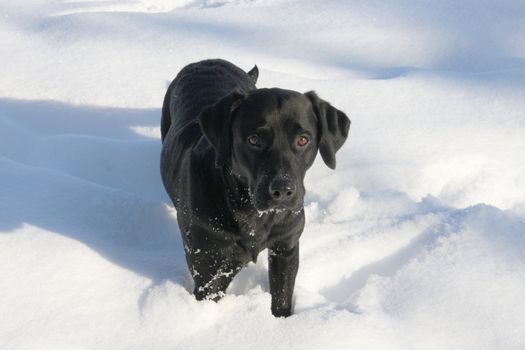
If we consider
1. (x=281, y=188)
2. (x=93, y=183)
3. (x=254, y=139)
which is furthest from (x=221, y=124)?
(x=93, y=183)

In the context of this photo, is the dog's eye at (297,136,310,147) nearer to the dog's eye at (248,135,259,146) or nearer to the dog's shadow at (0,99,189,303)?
the dog's eye at (248,135,259,146)

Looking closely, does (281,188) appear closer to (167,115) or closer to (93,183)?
(93,183)

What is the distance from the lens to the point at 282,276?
3082 mm

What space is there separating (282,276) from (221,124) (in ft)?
2.52

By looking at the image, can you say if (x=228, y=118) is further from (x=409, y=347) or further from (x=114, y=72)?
(x=114, y=72)

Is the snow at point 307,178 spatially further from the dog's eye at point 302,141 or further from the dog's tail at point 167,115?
the dog's eye at point 302,141

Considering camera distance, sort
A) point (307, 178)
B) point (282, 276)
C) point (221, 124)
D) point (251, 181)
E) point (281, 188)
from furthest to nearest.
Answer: point (307, 178)
point (282, 276)
point (221, 124)
point (251, 181)
point (281, 188)

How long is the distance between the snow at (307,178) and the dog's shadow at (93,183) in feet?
0.04

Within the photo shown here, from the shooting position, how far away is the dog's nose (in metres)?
2.59

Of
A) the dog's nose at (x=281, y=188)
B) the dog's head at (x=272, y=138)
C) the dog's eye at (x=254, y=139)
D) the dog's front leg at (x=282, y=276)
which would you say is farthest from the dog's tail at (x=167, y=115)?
the dog's nose at (x=281, y=188)

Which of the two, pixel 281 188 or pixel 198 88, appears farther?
pixel 198 88

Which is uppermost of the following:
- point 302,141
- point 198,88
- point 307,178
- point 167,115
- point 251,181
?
Result: point 302,141

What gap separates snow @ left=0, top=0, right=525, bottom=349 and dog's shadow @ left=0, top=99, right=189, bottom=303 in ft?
0.04

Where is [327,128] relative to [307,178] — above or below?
above
